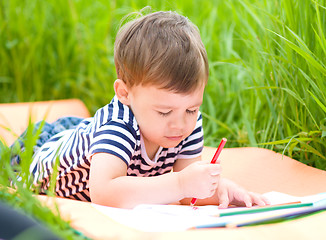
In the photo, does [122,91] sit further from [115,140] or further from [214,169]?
[214,169]

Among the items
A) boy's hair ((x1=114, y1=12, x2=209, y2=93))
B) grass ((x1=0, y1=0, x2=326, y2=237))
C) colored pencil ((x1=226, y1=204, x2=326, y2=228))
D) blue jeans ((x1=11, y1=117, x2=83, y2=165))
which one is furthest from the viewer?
blue jeans ((x1=11, y1=117, x2=83, y2=165))

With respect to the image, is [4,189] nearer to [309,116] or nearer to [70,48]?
[309,116]

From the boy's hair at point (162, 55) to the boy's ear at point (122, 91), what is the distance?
0.04ft

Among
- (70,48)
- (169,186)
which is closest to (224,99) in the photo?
(70,48)

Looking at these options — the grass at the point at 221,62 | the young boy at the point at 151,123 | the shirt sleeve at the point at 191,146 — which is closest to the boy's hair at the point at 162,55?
the young boy at the point at 151,123

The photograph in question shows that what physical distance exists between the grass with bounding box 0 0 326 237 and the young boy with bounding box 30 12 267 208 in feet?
1.22

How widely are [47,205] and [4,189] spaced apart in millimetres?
96

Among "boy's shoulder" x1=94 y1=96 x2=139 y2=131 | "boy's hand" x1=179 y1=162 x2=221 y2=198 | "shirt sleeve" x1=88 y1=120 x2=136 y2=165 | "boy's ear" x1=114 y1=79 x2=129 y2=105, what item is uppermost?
"boy's ear" x1=114 y1=79 x2=129 y2=105

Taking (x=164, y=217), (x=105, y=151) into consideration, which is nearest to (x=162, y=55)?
(x=105, y=151)

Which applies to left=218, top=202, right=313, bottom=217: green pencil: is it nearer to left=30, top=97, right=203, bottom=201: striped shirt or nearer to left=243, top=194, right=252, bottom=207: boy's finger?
left=243, top=194, right=252, bottom=207: boy's finger

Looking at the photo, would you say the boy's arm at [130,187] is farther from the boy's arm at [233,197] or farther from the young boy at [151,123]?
the boy's arm at [233,197]

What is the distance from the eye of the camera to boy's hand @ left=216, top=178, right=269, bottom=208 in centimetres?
121

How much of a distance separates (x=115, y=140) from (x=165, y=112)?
0.45 feet

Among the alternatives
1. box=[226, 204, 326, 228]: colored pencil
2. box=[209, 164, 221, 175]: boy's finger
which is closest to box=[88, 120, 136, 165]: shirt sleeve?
box=[209, 164, 221, 175]: boy's finger
